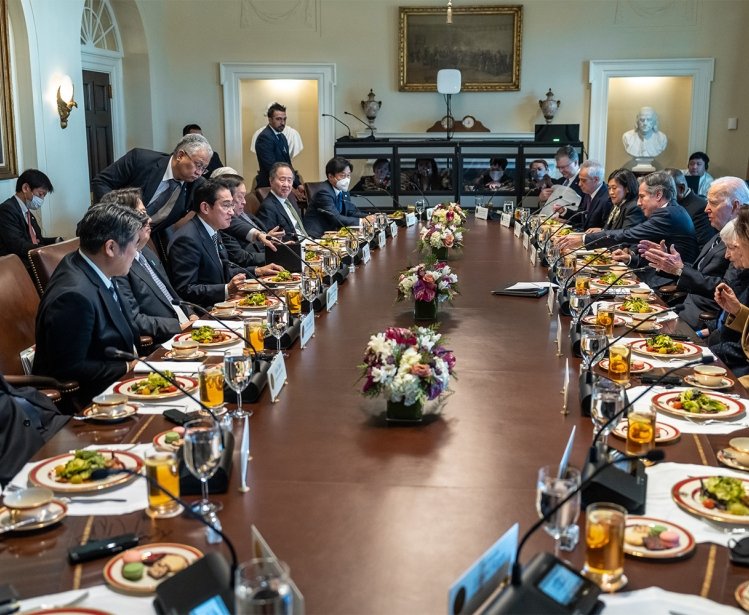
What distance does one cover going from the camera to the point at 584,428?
2.15m

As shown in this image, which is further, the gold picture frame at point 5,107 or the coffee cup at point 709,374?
the gold picture frame at point 5,107

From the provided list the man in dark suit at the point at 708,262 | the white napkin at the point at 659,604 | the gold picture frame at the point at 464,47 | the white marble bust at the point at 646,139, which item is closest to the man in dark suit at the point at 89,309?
the white napkin at the point at 659,604

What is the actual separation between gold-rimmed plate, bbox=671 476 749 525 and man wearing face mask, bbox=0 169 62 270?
5387 millimetres

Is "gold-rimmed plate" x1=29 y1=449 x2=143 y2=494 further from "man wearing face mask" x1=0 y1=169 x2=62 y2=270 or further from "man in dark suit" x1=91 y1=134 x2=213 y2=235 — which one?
"man wearing face mask" x1=0 y1=169 x2=62 y2=270

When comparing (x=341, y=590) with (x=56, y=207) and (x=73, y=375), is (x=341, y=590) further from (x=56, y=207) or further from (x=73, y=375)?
(x=56, y=207)

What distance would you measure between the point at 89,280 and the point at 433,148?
6561 mm

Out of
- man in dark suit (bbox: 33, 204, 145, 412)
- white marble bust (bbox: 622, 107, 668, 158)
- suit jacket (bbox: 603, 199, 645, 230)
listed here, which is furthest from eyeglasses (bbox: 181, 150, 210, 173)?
white marble bust (bbox: 622, 107, 668, 158)

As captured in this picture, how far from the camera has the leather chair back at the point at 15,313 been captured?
3.14 metres

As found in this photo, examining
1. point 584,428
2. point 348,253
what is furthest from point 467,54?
point 584,428

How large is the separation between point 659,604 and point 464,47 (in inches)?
369

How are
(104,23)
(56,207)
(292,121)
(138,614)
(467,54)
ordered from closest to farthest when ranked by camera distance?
(138,614) < (56,207) < (104,23) < (467,54) < (292,121)

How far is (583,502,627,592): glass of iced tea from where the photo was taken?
55.1 inches

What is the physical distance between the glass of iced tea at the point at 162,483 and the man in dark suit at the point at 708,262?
10.3 ft

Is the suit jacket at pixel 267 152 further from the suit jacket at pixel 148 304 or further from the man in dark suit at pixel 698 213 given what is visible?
the suit jacket at pixel 148 304
